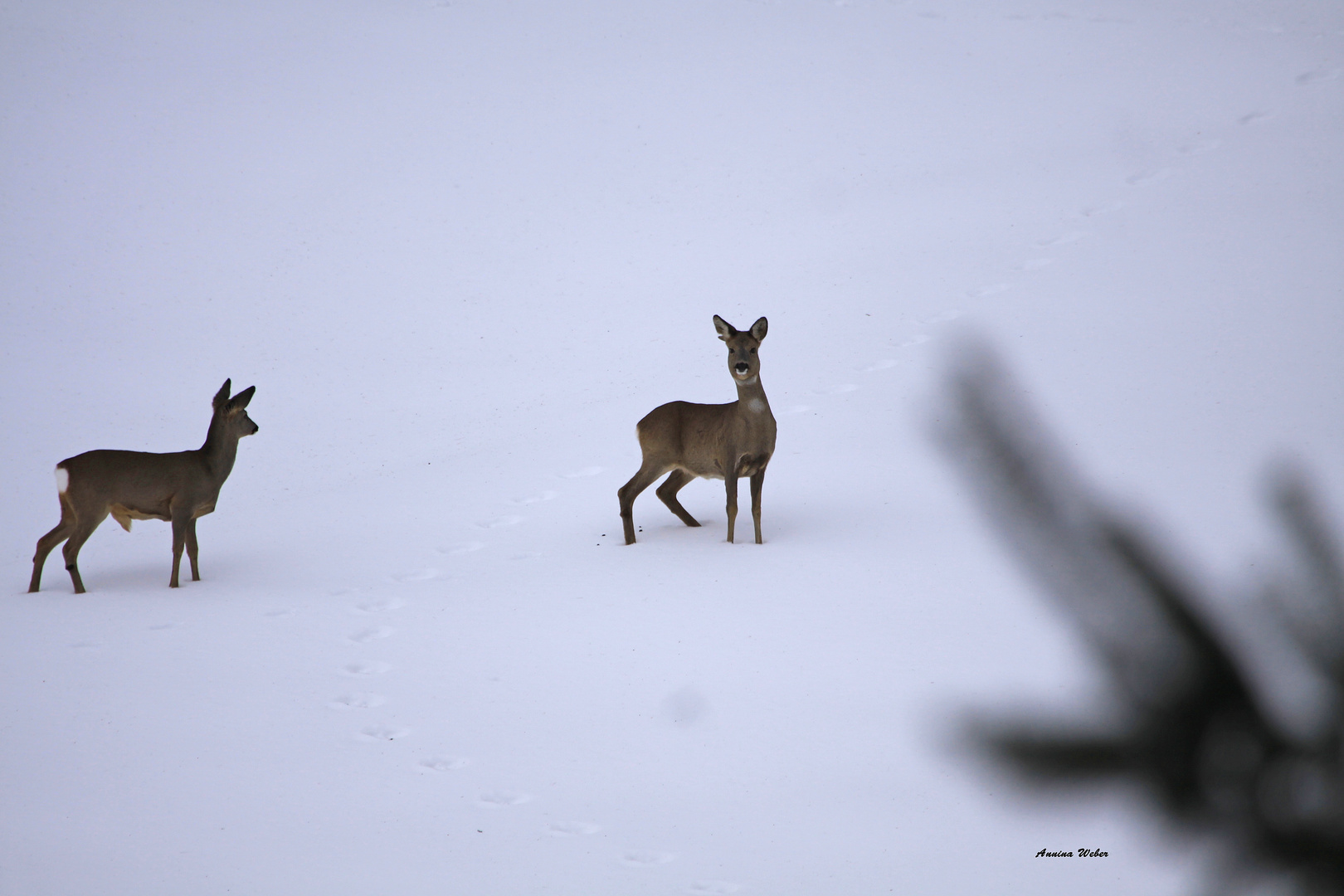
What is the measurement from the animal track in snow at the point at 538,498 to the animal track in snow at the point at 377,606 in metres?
2.61

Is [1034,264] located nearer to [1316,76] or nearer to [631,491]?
[631,491]

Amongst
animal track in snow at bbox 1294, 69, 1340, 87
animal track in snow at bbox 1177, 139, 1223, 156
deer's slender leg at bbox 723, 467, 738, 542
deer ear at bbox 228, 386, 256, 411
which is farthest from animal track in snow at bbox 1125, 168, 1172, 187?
deer ear at bbox 228, 386, 256, 411

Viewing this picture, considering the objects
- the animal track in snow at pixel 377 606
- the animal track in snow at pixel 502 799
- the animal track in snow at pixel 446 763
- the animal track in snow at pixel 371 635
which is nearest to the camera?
the animal track in snow at pixel 502 799

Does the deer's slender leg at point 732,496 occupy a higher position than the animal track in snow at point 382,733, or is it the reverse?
the deer's slender leg at point 732,496

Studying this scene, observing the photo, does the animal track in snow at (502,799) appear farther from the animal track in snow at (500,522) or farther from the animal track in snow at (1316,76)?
the animal track in snow at (1316,76)

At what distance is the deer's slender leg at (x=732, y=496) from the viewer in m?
8.20

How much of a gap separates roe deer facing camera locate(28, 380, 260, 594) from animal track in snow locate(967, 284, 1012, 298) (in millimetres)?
9588

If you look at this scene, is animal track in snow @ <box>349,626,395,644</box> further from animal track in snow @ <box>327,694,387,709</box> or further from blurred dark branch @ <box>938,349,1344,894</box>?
blurred dark branch @ <box>938,349,1344,894</box>

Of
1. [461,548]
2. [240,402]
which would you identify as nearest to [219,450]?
[240,402]

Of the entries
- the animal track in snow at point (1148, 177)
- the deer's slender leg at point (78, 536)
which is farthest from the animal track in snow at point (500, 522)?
the animal track in snow at point (1148, 177)

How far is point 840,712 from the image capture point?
580cm

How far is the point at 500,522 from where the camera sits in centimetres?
992

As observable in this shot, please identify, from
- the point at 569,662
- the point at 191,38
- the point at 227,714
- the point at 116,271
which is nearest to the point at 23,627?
the point at 227,714

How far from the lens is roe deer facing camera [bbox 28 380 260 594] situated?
7809mm
